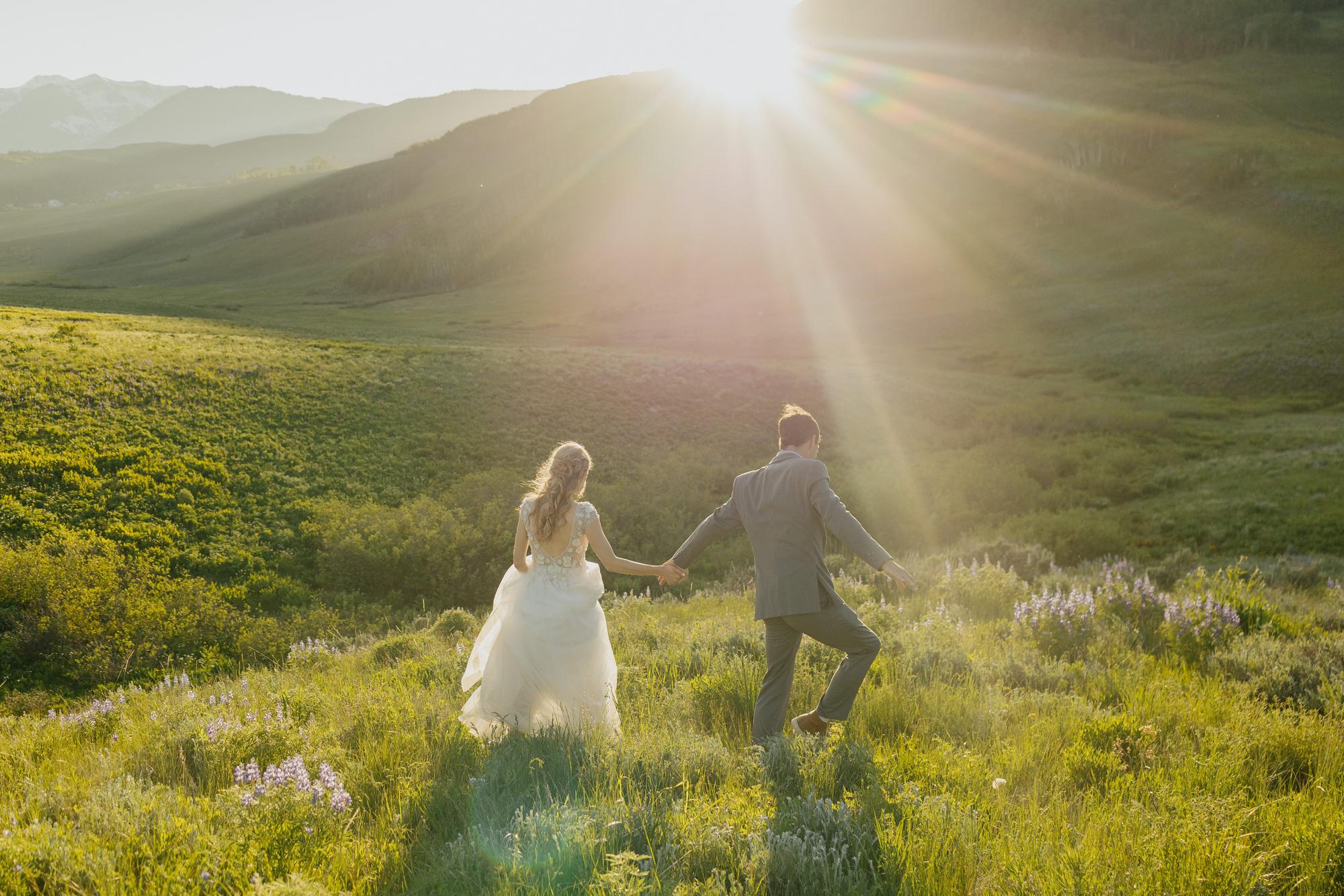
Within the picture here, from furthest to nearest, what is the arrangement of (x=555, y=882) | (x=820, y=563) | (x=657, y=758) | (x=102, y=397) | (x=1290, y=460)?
1. (x=1290, y=460)
2. (x=102, y=397)
3. (x=820, y=563)
4. (x=657, y=758)
5. (x=555, y=882)

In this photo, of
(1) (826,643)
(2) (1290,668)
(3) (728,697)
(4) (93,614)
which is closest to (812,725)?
(1) (826,643)

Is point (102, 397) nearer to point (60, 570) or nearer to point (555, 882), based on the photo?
point (60, 570)

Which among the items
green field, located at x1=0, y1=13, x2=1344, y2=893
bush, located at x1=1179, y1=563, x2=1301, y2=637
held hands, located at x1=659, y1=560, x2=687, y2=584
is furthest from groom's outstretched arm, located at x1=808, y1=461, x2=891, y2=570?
bush, located at x1=1179, y1=563, x2=1301, y2=637

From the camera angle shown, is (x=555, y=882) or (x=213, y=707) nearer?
(x=555, y=882)

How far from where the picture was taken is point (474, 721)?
639 centimetres

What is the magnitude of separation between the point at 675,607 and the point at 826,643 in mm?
7507

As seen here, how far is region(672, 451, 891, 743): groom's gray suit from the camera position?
5668 mm

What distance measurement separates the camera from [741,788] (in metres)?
4.88

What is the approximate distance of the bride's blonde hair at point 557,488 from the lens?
6383 millimetres

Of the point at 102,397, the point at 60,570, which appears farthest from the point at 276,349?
the point at 60,570

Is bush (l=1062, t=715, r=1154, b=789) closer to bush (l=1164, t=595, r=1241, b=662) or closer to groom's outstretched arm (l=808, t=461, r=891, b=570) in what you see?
groom's outstretched arm (l=808, t=461, r=891, b=570)

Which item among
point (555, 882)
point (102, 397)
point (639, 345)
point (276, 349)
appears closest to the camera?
point (555, 882)

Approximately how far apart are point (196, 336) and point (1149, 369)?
5618 cm

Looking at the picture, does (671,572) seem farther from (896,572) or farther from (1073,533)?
(1073,533)
